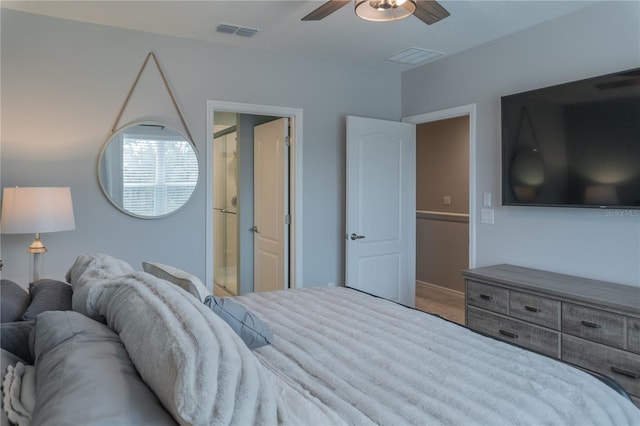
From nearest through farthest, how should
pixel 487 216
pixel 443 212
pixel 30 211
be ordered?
pixel 30 211
pixel 487 216
pixel 443 212

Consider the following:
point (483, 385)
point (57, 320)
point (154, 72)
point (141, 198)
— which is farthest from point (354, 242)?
point (57, 320)

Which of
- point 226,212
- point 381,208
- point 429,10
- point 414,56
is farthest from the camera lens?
point 226,212

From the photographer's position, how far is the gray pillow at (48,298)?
1584 mm

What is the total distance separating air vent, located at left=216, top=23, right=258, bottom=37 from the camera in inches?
123

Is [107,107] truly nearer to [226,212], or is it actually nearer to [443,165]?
[226,212]

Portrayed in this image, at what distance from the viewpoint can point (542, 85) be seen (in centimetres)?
315

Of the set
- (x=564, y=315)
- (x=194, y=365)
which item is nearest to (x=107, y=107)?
(x=194, y=365)

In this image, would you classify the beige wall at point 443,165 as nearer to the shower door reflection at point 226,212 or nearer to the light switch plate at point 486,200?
the light switch plate at point 486,200

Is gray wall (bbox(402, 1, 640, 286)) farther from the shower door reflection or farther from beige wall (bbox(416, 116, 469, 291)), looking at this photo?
the shower door reflection

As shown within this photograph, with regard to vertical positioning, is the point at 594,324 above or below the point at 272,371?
below

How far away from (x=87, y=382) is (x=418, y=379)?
934mm

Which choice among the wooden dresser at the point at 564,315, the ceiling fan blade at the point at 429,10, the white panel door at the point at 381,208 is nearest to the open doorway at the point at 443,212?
the white panel door at the point at 381,208

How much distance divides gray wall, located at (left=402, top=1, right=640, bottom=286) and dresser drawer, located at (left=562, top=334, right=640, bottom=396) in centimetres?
59

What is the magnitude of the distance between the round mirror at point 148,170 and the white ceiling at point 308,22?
0.78 m
